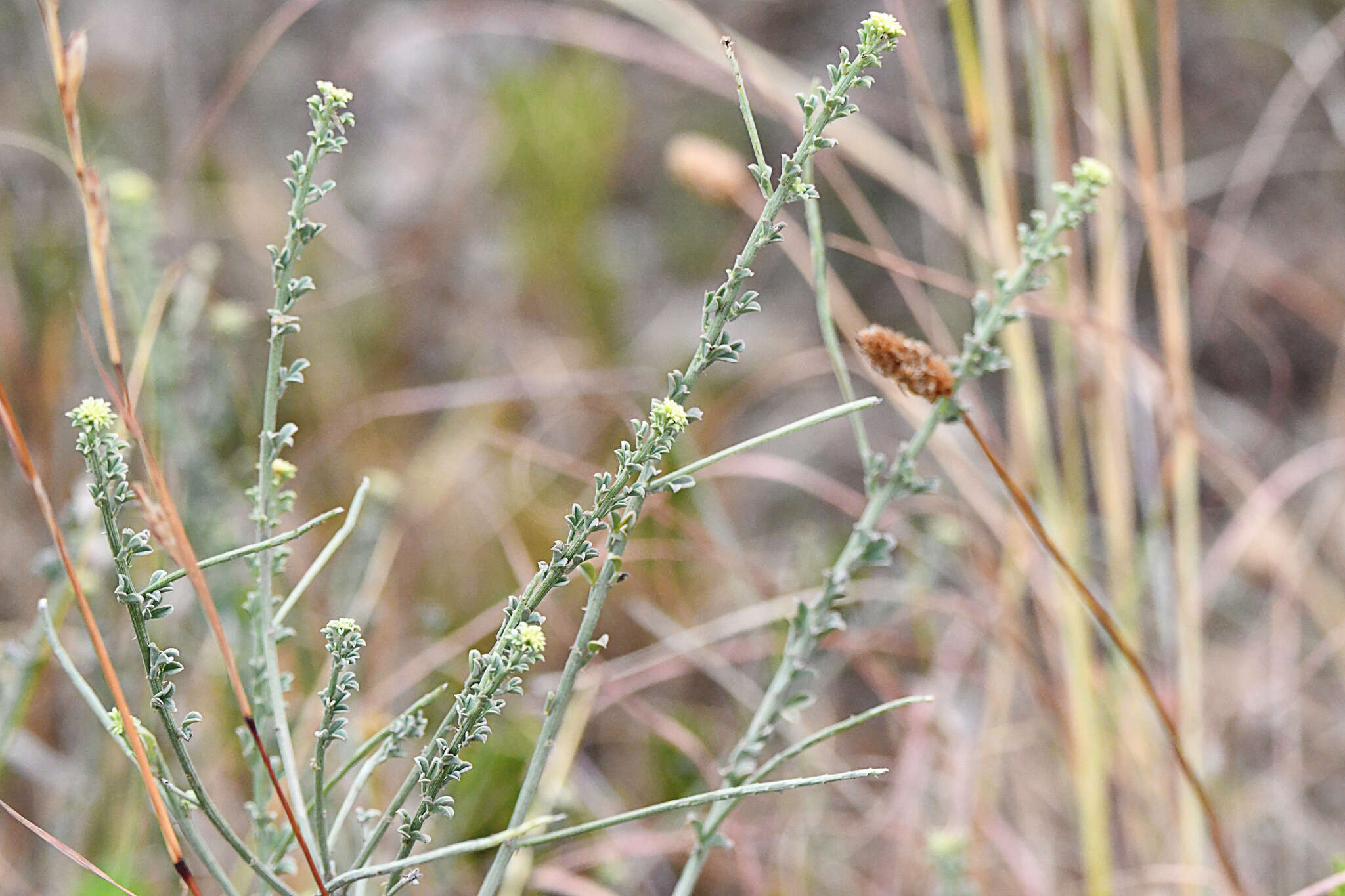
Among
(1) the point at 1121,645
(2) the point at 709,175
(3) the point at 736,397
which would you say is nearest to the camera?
(1) the point at 1121,645

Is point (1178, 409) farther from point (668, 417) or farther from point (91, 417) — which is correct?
point (91, 417)

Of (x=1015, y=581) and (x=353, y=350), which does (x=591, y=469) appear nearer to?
(x=1015, y=581)

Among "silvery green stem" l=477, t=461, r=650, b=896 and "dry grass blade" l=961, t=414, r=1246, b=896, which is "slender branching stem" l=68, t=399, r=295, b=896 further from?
"dry grass blade" l=961, t=414, r=1246, b=896

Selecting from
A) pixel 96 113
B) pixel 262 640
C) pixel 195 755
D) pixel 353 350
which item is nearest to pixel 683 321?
pixel 353 350

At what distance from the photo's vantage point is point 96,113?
72.7 inches

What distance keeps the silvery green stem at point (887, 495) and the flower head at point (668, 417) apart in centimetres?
15

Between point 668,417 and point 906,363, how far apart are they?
0.45 feet

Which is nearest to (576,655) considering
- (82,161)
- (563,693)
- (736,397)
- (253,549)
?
(563,693)

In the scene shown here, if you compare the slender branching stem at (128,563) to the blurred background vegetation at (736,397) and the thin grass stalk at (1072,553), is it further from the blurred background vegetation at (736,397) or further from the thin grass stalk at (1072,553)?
the thin grass stalk at (1072,553)

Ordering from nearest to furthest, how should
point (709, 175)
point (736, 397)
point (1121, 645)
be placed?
point (1121, 645), point (709, 175), point (736, 397)

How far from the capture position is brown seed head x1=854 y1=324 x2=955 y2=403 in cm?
44

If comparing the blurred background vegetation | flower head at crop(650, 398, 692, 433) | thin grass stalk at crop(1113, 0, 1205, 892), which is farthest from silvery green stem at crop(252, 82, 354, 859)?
thin grass stalk at crop(1113, 0, 1205, 892)

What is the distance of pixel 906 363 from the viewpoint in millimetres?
457

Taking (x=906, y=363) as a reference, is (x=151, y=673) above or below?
below
